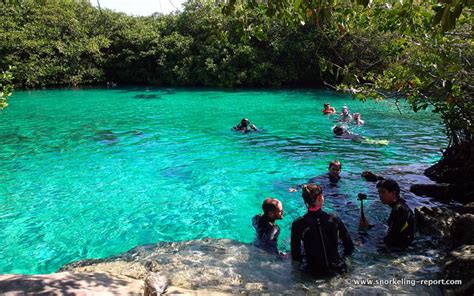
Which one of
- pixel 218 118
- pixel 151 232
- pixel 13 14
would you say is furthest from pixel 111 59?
pixel 151 232

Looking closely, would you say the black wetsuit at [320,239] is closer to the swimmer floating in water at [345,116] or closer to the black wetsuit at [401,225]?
the black wetsuit at [401,225]

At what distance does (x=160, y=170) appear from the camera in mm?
11398

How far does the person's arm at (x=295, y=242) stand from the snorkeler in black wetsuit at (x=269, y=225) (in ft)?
3.18

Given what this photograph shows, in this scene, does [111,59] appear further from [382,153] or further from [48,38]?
[382,153]

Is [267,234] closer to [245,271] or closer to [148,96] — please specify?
[245,271]

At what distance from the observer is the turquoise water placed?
748 centimetres

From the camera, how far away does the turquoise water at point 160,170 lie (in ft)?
24.5

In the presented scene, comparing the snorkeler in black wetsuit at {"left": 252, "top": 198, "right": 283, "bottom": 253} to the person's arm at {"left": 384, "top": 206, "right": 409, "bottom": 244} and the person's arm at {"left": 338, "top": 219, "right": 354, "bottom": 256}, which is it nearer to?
the person's arm at {"left": 338, "top": 219, "right": 354, "bottom": 256}

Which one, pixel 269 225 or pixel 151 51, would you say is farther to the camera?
pixel 151 51

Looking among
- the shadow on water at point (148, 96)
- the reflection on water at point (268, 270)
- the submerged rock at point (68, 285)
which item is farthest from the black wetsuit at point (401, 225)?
the shadow on water at point (148, 96)

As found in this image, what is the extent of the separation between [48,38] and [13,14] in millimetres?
4181

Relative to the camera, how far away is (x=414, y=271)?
16.2 ft

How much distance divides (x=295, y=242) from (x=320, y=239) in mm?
376

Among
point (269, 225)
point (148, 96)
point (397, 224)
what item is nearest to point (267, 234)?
point (269, 225)
